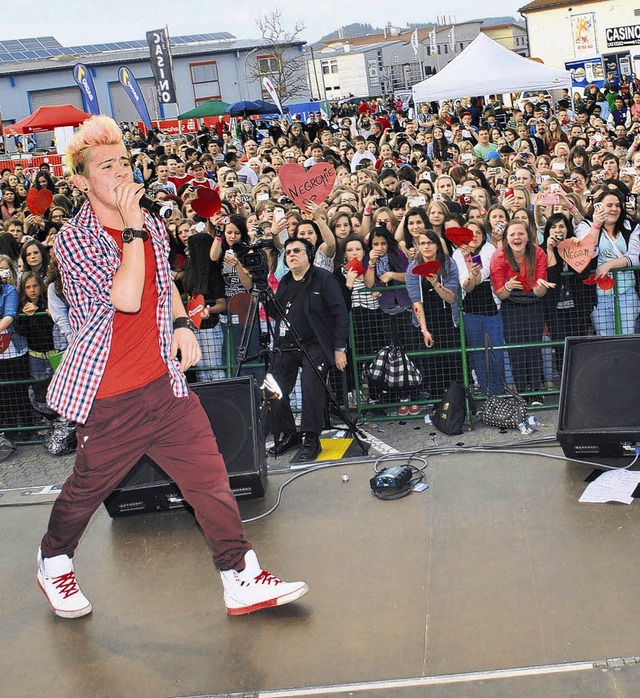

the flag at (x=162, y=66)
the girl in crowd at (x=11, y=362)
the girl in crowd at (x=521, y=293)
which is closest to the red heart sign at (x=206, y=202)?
the girl in crowd at (x=11, y=362)

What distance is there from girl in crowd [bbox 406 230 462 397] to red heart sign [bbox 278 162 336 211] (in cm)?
135

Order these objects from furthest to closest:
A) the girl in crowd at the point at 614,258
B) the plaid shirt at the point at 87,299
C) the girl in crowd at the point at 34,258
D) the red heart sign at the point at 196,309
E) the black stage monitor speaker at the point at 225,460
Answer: the girl in crowd at the point at 34,258 → the girl in crowd at the point at 614,258 → the red heart sign at the point at 196,309 → the black stage monitor speaker at the point at 225,460 → the plaid shirt at the point at 87,299

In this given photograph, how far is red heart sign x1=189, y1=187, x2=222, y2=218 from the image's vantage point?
7410mm

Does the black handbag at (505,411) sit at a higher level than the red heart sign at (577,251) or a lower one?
lower

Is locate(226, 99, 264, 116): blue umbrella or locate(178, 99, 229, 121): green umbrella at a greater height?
locate(178, 99, 229, 121): green umbrella

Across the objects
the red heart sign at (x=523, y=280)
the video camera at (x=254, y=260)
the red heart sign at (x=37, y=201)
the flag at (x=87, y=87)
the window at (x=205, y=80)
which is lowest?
the red heart sign at (x=523, y=280)

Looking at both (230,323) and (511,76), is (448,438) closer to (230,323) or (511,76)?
(230,323)

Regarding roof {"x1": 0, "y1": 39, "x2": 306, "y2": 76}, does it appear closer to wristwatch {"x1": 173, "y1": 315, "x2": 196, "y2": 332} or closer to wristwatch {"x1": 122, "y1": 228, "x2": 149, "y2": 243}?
wristwatch {"x1": 173, "y1": 315, "x2": 196, "y2": 332}

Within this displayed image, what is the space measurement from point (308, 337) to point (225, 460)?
5.15 feet

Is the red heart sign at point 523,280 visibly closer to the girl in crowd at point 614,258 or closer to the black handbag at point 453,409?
the girl in crowd at point 614,258

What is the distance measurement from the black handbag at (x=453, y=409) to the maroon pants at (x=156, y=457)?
10.2 ft

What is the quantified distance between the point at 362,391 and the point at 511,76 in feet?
38.1

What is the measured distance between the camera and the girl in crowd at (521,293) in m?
7.18

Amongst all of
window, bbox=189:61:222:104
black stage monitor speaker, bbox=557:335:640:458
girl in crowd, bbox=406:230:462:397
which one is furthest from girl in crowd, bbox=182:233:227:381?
window, bbox=189:61:222:104
